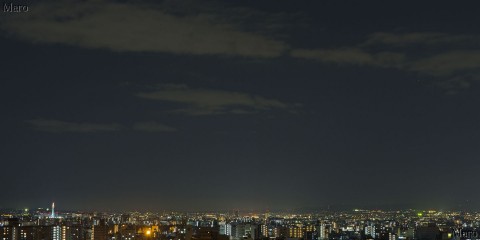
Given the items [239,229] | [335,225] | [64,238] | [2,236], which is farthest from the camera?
[335,225]

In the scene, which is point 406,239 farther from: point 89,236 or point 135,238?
point 89,236

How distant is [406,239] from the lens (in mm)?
43062

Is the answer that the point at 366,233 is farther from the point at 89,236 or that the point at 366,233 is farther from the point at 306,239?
the point at 89,236

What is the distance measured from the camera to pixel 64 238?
44219 millimetres

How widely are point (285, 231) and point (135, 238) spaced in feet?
57.8

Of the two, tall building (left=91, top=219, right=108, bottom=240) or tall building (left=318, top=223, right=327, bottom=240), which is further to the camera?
tall building (left=318, top=223, right=327, bottom=240)

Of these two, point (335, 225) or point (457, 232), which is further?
point (335, 225)

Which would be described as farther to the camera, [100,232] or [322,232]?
[322,232]

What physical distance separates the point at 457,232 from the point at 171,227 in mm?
19335

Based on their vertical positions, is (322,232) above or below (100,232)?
below

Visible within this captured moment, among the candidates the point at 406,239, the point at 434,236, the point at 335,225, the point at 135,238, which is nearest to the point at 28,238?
the point at 135,238

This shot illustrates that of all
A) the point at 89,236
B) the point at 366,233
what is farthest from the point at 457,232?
the point at 89,236

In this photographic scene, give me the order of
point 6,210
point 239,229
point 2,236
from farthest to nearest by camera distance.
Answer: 1. point 6,210
2. point 239,229
3. point 2,236

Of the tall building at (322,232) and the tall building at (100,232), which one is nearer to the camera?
the tall building at (100,232)
